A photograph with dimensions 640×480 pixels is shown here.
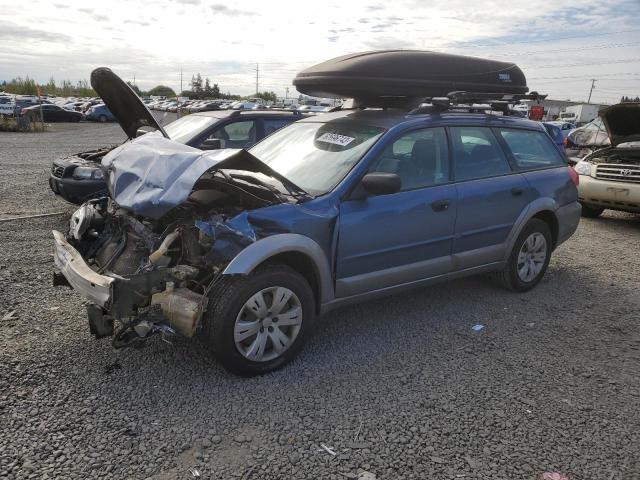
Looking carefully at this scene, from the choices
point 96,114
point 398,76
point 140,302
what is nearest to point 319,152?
point 398,76

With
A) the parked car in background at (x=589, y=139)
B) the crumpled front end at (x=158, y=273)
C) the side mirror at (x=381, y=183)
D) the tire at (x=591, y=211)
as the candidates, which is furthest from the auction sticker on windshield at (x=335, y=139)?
the parked car in background at (x=589, y=139)

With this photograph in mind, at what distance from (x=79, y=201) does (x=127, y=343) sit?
439 centimetres

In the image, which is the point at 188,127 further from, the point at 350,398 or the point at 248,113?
the point at 350,398

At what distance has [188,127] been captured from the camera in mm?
7668

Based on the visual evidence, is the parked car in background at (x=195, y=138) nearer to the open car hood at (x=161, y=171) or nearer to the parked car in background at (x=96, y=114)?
the open car hood at (x=161, y=171)

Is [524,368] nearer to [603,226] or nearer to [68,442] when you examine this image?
[68,442]

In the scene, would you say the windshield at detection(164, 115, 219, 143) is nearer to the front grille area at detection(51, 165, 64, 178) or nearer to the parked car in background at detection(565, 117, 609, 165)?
the front grille area at detection(51, 165, 64, 178)

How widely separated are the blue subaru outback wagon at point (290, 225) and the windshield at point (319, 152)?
0.05ft

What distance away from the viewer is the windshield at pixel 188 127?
731 cm

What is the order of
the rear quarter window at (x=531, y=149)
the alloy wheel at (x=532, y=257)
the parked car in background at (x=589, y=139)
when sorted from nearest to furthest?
the rear quarter window at (x=531, y=149) → the alloy wheel at (x=532, y=257) → the parked car in background at (x=589, y=139)

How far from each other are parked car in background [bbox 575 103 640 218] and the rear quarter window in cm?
329

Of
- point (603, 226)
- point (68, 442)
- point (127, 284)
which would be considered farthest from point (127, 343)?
point (603, 226)

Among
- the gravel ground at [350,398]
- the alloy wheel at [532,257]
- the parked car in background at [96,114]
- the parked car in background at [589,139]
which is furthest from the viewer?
the parked car in background at [96,114]

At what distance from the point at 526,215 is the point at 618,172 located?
14.1ft
